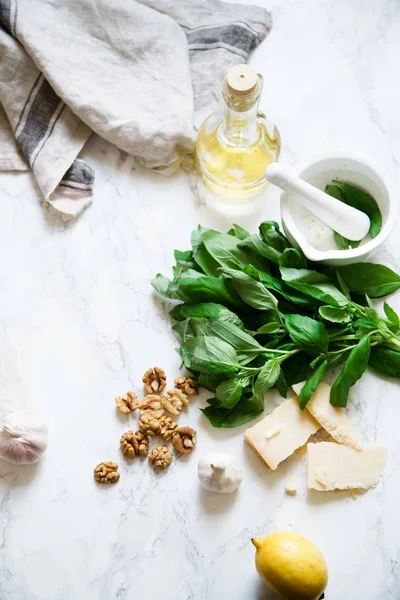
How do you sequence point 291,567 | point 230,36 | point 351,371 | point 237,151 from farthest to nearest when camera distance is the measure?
1. point 230,36
2. point 237,151
3. point 351,371
4. point 291,567

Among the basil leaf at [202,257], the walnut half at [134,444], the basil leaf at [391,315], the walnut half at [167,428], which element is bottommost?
the walnut half at [134,444]

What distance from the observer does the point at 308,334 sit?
115cm

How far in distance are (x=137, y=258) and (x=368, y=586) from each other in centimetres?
67

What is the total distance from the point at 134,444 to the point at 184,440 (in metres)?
0.08

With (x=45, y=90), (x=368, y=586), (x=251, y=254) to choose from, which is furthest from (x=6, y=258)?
(x=368, y=586)

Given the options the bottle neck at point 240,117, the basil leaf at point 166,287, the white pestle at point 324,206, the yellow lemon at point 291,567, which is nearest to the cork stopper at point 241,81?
the bottle neck at point 240,117

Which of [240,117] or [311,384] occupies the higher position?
[240,117]

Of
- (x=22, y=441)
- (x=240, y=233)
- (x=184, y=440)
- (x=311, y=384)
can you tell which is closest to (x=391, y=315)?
(x=311, y=384)

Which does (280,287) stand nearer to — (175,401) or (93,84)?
(175,401)

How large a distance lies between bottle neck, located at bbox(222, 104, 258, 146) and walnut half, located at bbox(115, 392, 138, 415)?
1.55 ft

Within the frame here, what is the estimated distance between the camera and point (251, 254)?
1.23m

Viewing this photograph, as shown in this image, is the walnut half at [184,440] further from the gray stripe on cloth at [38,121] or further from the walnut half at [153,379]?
the gray stripe on cloth at [38,121]

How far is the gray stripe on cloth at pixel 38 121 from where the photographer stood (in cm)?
133

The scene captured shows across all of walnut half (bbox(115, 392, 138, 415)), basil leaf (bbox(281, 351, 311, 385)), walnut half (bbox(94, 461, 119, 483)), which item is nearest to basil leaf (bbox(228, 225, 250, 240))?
basil leaf (bbox(281, 351, 311, 385))
